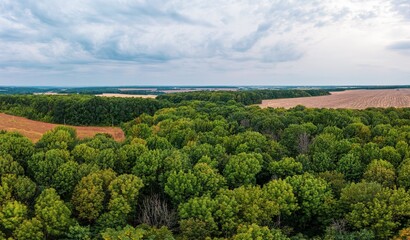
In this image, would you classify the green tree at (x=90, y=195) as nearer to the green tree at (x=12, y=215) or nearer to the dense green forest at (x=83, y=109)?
the green tree at (x=12, y=215)

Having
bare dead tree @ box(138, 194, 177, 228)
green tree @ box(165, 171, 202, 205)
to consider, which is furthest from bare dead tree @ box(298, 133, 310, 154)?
bare dead tree @ box(138, 194, 177, 228)

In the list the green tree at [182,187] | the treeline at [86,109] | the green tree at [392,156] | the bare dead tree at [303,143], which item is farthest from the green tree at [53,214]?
the treeline at [86,109]

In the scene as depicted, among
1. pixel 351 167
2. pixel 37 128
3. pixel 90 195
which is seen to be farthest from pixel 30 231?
pixel 37 128

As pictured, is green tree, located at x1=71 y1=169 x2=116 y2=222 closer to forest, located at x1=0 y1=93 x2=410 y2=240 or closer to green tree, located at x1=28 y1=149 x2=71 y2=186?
forest, located at x1=0 y1=93 x2=410 y2=240

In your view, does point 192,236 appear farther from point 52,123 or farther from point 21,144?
point 52,123

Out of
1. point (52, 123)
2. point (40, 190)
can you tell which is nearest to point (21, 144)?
point (40, 190)

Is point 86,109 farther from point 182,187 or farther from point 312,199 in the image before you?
point 312,199
